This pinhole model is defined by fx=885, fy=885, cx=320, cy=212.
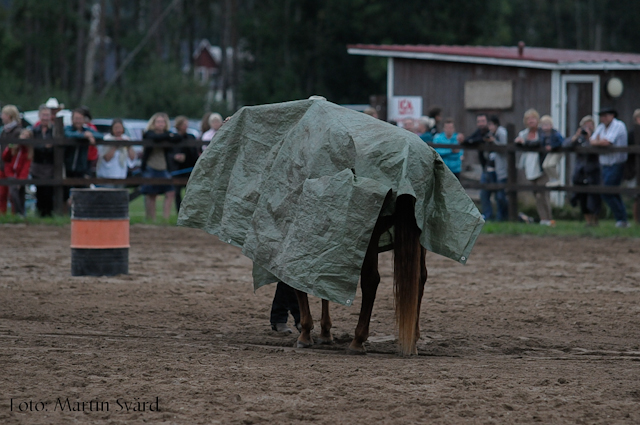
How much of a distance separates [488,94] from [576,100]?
2051 millimetres

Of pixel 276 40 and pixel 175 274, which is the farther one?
pixel 276 40

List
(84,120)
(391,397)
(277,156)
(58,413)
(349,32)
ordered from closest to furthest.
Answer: (58,413)
(391,397)
(277,156)
(84,120)
(349,32)

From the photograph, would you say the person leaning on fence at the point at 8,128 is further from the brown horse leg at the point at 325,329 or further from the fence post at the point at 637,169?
the fence post at the point at 637,169

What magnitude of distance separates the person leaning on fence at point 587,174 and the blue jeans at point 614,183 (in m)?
0.14

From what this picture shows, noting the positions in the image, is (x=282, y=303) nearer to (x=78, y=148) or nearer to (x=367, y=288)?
(x=367, y=288)

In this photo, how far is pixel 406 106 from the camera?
2094cm

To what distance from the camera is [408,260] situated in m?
5.83

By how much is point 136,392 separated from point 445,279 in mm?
5766

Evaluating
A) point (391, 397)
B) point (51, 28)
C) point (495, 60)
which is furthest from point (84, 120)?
point (51, 28)

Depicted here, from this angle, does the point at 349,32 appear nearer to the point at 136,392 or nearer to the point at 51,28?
the point at 51,28

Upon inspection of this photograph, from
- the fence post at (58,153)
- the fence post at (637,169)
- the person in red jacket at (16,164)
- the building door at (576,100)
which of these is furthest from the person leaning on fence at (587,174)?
the person in red jacket at (16,164)

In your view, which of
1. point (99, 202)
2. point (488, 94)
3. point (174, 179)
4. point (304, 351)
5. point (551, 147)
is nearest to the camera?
point (304, 351)

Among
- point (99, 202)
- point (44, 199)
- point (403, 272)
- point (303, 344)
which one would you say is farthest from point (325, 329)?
point (44, 199)

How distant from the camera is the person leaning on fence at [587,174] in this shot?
14.7 metres
